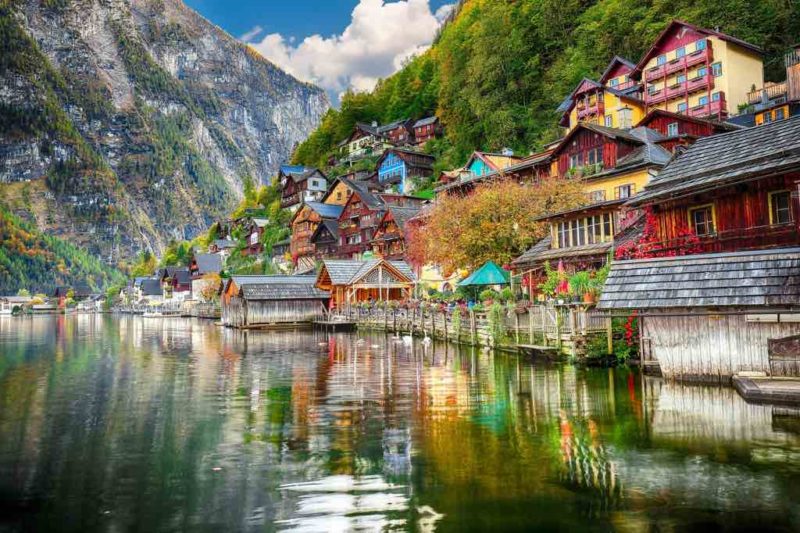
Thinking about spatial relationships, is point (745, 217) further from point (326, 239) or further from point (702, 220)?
point (326, 239)

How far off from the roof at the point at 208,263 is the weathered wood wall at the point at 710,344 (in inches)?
4199

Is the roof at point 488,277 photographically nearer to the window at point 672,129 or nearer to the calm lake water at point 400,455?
the calm lake water at point 400,455

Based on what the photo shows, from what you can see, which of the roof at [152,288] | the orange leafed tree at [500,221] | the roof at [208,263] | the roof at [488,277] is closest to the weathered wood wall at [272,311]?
the orange leafed tree at [500,221]

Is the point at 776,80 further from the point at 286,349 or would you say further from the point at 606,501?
the point at 606,501

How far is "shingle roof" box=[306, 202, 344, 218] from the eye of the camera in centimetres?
8769

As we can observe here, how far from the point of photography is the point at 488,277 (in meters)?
35.2

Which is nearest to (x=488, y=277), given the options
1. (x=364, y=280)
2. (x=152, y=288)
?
(x=364, y=280)

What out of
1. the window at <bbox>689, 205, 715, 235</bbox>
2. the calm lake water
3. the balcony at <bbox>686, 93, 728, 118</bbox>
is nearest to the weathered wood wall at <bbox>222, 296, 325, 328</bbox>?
the calm lake water

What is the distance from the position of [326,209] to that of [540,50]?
38.8 m

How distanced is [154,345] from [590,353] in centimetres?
3223

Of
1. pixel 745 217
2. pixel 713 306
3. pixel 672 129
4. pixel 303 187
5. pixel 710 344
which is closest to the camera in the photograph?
pixel 713 306

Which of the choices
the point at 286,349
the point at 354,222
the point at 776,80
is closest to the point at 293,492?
the point at 286,349

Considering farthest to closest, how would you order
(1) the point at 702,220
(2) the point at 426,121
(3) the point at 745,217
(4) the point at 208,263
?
(4) the point at 208,263, (2) the point at 426,121, (1) the point at 702,220, (3) the point at 745,217

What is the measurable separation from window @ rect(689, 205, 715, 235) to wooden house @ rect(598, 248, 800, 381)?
4337mm
